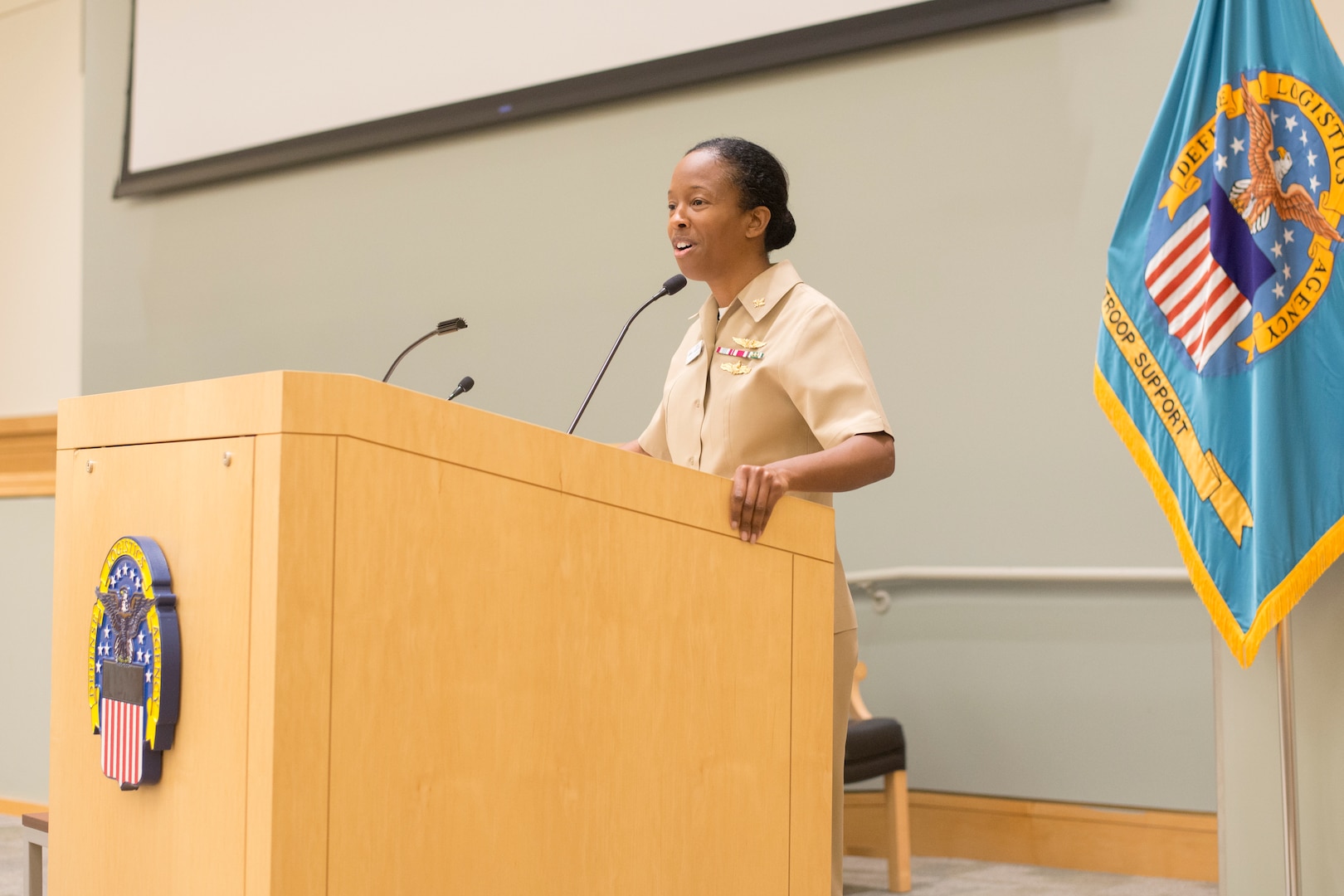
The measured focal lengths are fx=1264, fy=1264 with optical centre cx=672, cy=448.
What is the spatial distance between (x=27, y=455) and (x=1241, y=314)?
4.40 m

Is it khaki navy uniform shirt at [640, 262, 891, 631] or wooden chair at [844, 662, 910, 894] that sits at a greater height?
khaki navy uniform shirt at [640, 262, 891, 631]

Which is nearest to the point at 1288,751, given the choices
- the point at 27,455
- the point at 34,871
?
the point at 34,871

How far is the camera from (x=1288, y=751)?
2029 mm

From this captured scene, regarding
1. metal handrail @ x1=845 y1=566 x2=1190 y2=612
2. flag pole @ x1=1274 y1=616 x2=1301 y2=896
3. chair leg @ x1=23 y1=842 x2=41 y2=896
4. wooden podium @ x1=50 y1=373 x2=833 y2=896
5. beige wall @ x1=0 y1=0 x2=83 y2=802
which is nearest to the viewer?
wooden podium @ x1=50 y1=373 x2=833 y2=896

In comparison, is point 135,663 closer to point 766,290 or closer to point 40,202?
point 766,290

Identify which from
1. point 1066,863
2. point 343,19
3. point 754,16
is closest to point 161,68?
point 343,19

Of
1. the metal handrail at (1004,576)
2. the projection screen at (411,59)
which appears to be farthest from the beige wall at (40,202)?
the metal handrail at (1004,576)

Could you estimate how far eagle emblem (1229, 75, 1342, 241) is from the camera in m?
2.10

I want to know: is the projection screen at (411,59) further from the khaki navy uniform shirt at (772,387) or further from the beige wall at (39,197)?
the khaki navy uniform shirt at (772,387)

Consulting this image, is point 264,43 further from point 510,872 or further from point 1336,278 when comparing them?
point 510,872

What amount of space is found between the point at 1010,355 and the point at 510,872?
2.69m

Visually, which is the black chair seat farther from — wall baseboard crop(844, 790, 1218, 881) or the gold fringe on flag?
the gold fringe on flag

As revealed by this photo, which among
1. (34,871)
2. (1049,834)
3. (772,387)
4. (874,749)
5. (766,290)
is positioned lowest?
(1049,834)

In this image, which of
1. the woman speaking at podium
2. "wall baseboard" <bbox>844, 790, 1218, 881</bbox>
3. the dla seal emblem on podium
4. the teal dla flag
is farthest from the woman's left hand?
"wall baseboard" <bbox>844, 790, 1218, 881</bbox>
